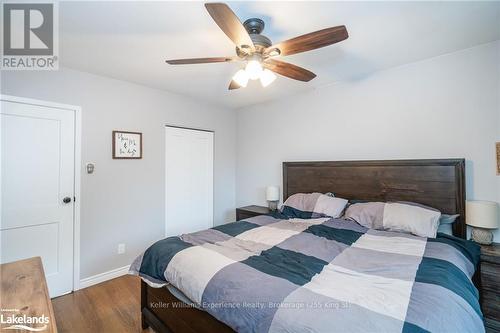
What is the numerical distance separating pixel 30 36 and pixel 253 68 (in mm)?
1869

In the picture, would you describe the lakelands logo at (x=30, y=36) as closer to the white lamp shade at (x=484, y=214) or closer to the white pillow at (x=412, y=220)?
the white pillow at (x=412, y=220)

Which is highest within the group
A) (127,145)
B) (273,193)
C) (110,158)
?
(127,145)

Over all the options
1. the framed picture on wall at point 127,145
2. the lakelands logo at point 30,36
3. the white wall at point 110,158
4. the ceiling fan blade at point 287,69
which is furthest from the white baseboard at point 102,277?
the ceiling fan blade at point 287,69

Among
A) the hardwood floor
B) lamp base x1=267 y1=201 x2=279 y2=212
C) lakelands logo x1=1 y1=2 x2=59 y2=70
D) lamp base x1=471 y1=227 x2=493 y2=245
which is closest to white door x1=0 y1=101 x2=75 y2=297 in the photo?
the hardwood floor

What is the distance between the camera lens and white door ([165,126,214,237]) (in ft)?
11.2

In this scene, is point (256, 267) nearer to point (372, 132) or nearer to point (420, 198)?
point (420, 198)

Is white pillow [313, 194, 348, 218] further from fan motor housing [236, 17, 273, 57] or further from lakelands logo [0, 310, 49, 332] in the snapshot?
lakelands logo [0, 310, 49, 332]

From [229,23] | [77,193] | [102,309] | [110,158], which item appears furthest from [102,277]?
[229,23]

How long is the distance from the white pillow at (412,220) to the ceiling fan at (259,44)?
147 centimetres

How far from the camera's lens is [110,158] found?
2.79 m

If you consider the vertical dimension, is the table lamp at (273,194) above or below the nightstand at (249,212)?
above

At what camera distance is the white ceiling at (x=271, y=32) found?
1600 mm

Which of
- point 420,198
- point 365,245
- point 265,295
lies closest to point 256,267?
point 265,295

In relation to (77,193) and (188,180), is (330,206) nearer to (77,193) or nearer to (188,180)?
(188,180)
